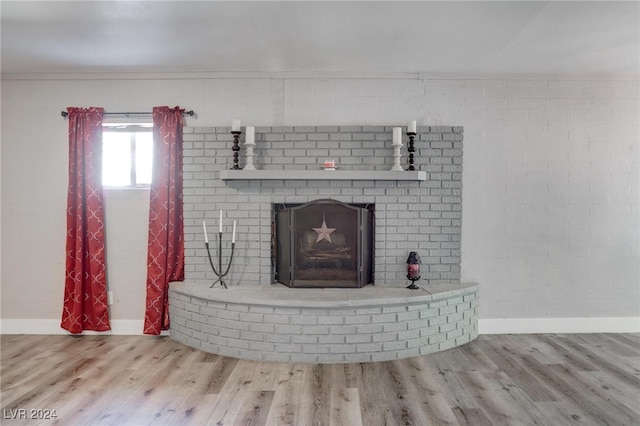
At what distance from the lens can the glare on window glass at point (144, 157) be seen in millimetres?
3730

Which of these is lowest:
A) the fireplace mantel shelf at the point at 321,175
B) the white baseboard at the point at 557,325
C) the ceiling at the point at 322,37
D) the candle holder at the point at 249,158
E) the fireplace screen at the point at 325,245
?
the white baseboard at the point at 557,325

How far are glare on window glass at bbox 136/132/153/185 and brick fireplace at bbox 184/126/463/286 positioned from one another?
0.43m

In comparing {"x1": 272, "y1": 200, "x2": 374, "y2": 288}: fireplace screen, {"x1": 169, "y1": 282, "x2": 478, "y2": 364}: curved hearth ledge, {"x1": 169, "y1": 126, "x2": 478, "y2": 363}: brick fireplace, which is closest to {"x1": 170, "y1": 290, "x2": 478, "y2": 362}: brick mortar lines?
{"x1": 169, "y1": 282, "x2": 478, "y2": 364}: curved hearth ledge

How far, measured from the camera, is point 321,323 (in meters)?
3.02

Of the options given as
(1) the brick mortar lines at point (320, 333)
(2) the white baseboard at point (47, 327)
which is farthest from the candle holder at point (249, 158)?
(2) the white baseboard at point (47, 327)

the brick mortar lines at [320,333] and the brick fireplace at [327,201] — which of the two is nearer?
the brick mortar lines at [320,333]

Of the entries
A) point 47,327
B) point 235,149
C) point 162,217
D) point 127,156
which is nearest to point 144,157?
point 127,156

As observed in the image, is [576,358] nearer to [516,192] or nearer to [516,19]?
[516,192]

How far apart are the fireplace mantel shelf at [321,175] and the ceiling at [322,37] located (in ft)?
3.01

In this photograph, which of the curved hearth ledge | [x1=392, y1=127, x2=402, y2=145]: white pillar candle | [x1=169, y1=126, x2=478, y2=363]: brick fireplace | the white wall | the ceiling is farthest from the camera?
the white wall

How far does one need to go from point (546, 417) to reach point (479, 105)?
8.38 ft

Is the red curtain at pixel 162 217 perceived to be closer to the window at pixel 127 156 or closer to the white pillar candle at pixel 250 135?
the window at pixel 127 156

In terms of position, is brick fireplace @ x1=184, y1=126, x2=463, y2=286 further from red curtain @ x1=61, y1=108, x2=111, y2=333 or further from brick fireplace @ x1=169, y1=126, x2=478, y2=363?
red curtain @ x1=61, y1=108, x2=111, y2=333

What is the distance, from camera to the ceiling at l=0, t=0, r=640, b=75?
245 cm
